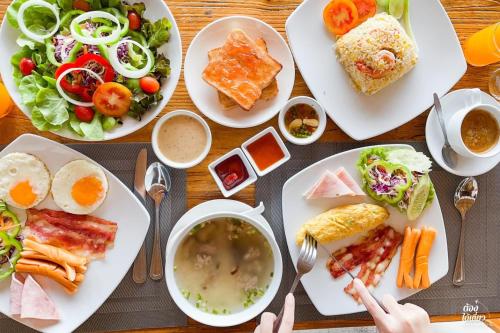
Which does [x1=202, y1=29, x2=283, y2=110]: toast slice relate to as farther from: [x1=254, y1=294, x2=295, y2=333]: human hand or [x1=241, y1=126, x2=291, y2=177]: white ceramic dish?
[x1=254, y1=294, x2=295, y2=333]: human hand

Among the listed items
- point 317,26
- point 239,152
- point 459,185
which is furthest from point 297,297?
point 317,26

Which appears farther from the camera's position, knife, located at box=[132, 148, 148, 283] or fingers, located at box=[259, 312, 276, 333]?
knife, located at box=[132, 148, 148, 283]

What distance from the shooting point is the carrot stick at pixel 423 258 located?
1.82 m

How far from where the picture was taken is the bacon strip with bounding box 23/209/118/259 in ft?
5.71

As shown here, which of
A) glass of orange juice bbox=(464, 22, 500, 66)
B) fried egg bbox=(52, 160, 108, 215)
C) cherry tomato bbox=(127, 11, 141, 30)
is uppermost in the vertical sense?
cherry tomato bbox=(127, 11, 141, 30)

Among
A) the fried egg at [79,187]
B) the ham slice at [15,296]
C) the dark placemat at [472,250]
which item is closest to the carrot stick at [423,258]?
the dark placemat at [472,250]

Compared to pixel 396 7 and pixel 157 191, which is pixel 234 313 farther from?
pixel 396 7

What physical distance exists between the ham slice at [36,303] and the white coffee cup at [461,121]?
1.50 metres

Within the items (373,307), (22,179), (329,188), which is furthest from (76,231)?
(373,307)

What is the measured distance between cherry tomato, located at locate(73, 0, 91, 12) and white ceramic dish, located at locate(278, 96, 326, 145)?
2.41 feet

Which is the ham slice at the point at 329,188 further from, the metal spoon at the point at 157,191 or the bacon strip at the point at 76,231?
the bacon strip at the point at 76,231

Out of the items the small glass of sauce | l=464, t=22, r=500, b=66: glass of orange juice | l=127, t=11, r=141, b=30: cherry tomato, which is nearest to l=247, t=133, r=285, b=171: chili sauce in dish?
l=127, t=11, r=141, b=30: cherry tomato

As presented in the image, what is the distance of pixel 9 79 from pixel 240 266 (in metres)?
0.99

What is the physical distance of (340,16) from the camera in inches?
70.7
